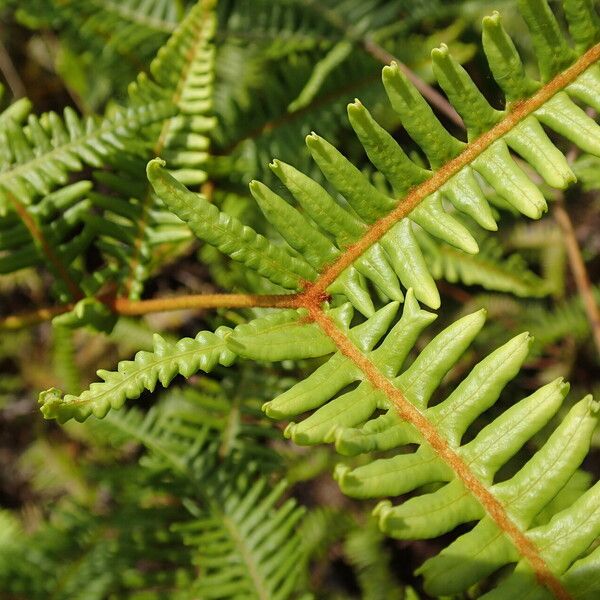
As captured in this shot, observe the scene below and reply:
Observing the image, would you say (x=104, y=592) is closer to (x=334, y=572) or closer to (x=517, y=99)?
(x=334, y=572)

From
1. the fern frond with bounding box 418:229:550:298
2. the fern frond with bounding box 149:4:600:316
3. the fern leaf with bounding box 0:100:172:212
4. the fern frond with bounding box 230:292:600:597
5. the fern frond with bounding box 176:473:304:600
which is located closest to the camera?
the fern frond with bounding box 230:292:600:597

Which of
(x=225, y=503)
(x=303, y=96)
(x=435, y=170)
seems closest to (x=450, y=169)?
Result: (x=435, y=170)

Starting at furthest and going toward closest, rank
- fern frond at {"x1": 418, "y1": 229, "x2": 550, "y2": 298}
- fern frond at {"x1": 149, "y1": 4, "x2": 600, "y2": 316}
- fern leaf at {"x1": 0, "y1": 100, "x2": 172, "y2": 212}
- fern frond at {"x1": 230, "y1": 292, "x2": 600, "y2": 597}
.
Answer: fern frond at {"x1": 418, "y1": 229, "x2": 550, "y2": 298}
fern leaf at {"x1": 0, "y1": 100, "x2": 172, "y2": 212}
fern frond at {"x1": 149, "y1": 4, "x2": 600, "y2": 316}
fern frond at {"x1": 230, "y1": 292, "x2": 600, "y2": 597}

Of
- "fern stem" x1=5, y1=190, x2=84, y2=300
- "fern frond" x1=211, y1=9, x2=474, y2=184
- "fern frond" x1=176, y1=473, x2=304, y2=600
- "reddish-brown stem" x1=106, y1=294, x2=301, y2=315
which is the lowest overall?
"fern frond" x1=176, y1=473, x2=304, y2=600

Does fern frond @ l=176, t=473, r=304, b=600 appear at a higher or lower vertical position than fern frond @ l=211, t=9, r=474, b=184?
lower

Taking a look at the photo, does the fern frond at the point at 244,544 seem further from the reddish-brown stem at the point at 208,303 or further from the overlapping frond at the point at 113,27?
the overlapping frond at the point at 113,27

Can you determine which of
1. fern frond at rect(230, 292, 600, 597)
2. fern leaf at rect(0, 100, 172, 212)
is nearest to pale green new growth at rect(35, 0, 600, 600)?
fern frond at rect(230, 292, 600, 597)

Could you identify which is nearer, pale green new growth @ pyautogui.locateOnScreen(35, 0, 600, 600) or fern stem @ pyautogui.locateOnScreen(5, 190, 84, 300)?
pale green new growth @ pyautogui.locateOnScreen(35, 0, 600, 600)

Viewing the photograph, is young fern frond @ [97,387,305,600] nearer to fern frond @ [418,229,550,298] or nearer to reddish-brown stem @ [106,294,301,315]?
reddish-brown stem @ [106,294,301,315]

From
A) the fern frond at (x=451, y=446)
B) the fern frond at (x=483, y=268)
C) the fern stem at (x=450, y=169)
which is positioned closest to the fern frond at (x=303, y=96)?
the fern frond at (x=483, y=268)
